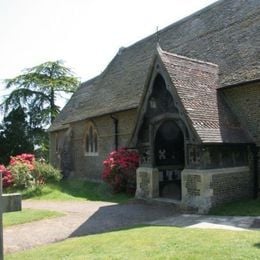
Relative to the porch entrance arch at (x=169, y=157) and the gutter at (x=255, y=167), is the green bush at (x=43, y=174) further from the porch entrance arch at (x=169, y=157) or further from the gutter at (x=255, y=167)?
the gutter at (x=255, y=167)

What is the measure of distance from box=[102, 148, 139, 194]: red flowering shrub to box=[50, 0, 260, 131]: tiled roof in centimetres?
255

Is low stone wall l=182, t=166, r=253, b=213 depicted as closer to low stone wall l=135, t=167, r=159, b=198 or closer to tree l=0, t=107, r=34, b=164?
low stone wall l=135, t=167, r=159, b=198

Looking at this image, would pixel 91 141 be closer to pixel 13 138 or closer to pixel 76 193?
pixel 76 193

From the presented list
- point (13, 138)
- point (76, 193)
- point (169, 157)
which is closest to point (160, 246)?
point (169, 157)

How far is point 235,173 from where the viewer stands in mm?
13008

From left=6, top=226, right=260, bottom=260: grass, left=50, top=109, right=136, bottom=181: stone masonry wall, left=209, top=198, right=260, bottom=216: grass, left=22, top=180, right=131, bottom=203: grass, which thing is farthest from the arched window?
left=6, top=226, right=260, bottom=260: grass

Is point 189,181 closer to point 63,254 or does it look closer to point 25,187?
point 63,254

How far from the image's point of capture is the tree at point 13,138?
37.8 m

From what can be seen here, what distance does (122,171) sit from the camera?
17.7m

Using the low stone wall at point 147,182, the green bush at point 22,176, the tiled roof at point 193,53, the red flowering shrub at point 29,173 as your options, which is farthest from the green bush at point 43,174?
the low stone wall at point 147,182

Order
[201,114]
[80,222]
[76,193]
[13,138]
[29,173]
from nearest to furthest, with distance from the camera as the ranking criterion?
[80,222]
[201,114]
[76,193]
[29,173]
[13,138]

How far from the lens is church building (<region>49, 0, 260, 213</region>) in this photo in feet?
40.8

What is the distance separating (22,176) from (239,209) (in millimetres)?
12326

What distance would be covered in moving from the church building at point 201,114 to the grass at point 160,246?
3.62m
